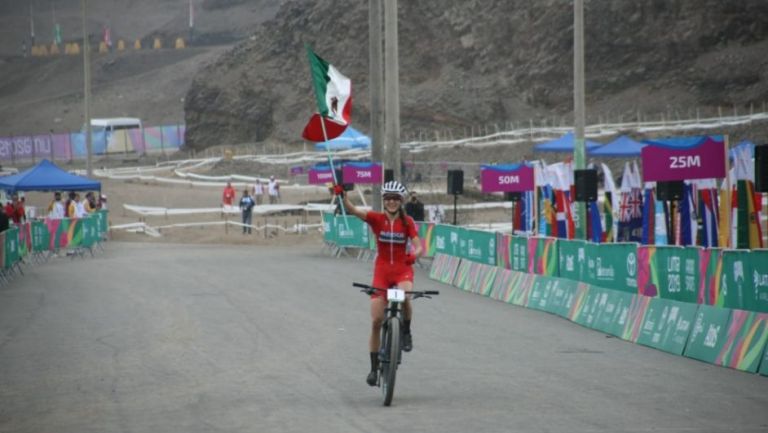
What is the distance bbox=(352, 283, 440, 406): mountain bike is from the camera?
1219 centimetres

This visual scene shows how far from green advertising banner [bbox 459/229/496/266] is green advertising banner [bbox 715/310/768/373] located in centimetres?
1194

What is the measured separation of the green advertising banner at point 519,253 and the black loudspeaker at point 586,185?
1.99m

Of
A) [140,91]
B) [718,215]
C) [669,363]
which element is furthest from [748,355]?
[140,91]

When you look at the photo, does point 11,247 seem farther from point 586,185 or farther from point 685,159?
point 685,159

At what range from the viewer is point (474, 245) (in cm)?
2861

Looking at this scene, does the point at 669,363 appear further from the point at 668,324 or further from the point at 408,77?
the point at 408,77

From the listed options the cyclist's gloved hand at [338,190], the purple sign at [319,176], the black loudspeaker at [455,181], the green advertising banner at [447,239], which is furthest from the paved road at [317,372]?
the purple sign at [319,176]

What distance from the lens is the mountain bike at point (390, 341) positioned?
480 inches

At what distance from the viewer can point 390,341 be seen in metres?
12.3

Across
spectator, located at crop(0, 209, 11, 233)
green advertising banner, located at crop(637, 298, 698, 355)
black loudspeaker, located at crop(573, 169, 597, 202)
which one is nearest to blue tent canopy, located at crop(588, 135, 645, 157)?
black loudspeaker, located at crop(573, 169, 597, 202)

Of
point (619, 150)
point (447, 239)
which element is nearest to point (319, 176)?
point (619, 150)

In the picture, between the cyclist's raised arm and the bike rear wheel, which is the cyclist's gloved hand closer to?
the cyclist's raised arm

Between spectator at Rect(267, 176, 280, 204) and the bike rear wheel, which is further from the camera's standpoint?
spectator at Rect(267, 176, 280, 204)

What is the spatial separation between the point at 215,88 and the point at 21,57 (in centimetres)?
6173
